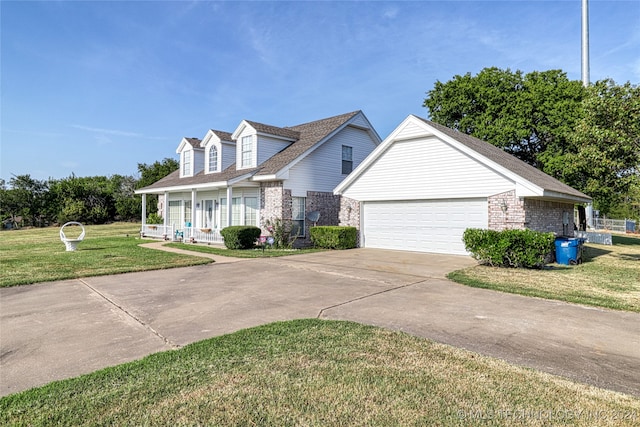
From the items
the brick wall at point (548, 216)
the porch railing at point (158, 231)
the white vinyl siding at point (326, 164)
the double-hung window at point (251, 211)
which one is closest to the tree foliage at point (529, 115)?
the brick wall at point (548, 216)

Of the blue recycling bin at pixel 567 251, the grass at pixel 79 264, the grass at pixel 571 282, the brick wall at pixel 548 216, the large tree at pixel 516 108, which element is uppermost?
the large tree at pixel 516 108

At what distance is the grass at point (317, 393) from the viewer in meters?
2.75

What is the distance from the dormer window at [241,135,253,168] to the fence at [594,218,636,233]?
4191 cm

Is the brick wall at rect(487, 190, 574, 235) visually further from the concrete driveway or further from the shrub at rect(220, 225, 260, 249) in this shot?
the shrub at rect(220, 225, 260, 249)

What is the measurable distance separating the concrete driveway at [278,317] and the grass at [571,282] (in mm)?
556

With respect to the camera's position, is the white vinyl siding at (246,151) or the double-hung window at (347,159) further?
the double-hung window at (347,159)

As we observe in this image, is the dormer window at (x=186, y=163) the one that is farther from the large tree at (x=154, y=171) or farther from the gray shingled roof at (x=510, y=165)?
the gray shingled roof at (x=510, y=165)

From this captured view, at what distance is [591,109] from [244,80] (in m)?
16.6

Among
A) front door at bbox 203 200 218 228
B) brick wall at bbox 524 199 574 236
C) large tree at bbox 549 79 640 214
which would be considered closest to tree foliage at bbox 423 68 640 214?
brick wall at bbox 524 199 574 236

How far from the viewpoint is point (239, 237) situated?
1605 cm

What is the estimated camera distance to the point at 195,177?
22.2 metres

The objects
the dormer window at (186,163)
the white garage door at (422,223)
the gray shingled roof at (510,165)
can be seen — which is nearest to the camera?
the gray shingled roof at (510,165)

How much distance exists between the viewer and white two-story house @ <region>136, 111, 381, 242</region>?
17.5m

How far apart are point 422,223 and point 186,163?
1686 cm
